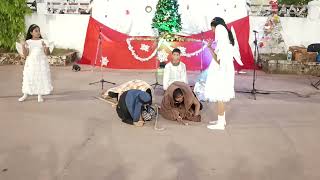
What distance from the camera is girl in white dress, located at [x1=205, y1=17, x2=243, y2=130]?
587 cm

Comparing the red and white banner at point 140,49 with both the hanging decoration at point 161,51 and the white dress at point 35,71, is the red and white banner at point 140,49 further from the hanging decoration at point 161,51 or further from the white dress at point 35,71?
the white dress at point 35,71

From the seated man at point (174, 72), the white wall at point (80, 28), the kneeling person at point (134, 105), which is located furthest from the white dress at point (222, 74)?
the white wall at point (80, 28)

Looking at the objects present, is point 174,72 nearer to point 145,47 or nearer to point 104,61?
point 145,47

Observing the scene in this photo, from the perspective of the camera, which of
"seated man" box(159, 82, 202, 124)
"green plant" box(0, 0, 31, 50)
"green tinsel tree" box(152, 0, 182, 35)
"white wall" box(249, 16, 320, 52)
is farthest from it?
"white wall" box(249, 16, 320, 52)

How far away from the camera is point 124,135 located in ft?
19.3

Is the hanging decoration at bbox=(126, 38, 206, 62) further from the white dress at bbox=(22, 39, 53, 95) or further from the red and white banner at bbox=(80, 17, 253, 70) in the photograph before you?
the white dress at bbox=(22, 39, 53, 95)

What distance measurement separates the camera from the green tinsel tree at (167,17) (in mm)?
11096

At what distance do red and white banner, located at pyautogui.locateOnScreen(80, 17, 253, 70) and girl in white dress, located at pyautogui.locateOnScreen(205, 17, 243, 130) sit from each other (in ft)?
15.9

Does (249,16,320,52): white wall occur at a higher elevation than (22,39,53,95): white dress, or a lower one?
higher

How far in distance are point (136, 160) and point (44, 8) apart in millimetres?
8736

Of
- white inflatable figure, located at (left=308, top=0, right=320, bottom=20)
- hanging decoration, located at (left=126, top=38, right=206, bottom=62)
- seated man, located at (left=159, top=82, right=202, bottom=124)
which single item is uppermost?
white inflatable figure, located at (left=308, top=0, right=320, bottom=20)

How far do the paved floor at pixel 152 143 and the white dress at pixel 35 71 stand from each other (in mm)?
252

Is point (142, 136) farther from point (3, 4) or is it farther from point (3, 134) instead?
point (3, 4)

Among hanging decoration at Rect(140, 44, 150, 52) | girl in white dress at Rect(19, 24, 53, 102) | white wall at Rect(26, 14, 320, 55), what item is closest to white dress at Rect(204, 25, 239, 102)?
girl in white dress at Rect(19, 24, 53, 102)
